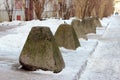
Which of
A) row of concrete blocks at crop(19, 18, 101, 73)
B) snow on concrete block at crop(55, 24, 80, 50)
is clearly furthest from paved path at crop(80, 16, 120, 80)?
snow on concrete block at crop(55, 24, 80, 50)

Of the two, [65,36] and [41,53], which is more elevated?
[41,53]

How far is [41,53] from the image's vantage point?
7773mm

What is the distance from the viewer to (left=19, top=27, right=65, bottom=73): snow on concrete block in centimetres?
762

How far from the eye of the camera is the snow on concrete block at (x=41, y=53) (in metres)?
7.62

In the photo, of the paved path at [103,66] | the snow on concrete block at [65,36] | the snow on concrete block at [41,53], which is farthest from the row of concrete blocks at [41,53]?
the snow on concrete block at [65,36]

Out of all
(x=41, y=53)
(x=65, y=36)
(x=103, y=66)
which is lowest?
(x=103, y=66)


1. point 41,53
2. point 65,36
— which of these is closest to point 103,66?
point 41,53

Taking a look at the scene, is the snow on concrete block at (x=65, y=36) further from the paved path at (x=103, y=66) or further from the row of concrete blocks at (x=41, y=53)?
the row of concrete blocks at (x=41, y=53)

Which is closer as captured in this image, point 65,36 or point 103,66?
point 103,66

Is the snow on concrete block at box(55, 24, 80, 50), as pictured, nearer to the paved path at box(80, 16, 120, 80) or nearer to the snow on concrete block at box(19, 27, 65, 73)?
the paved path at box(80, 16, 120, 80)

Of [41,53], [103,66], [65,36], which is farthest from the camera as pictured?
[65,36]

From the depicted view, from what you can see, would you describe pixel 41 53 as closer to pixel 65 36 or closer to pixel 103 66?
pixel 103 66

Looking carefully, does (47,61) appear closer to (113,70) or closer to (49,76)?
(49,76)

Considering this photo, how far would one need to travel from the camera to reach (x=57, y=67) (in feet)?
25.1
